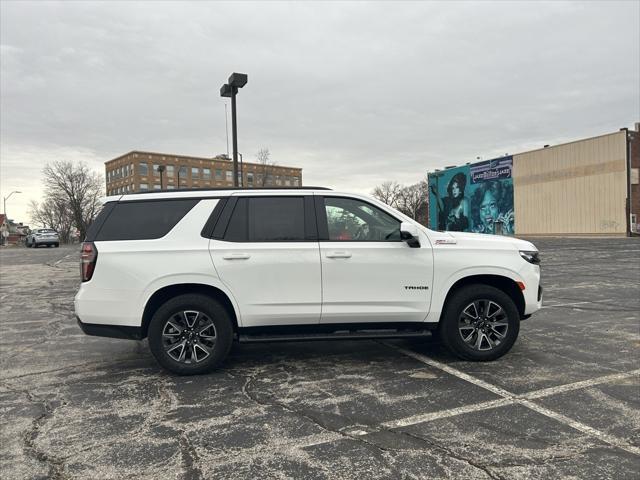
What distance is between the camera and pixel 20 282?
14180 millimetres

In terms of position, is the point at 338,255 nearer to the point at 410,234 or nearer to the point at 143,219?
the point at 410,234

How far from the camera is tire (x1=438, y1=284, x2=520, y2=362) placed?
5.20 metres

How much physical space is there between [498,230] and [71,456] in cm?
5191

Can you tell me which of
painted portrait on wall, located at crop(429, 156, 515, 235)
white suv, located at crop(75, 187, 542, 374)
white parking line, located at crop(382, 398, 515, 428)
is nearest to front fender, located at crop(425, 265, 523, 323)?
white suv, located at crop(75, 187, 542, 374)

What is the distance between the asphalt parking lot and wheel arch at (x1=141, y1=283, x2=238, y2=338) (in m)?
0.59

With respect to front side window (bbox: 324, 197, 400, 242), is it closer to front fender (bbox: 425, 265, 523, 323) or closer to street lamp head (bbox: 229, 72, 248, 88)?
front fender (bbox: 425, 265, 523, 323)

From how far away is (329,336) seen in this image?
505 cm

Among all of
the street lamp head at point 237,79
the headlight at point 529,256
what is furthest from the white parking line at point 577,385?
the street lamp head at point 237,79

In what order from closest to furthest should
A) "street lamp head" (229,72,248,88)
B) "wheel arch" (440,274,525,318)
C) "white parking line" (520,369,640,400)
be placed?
"white parking line" (520,369,640,400), "wheel arch" (440,274,525,318), "street lamp head" (229,72,248,88)

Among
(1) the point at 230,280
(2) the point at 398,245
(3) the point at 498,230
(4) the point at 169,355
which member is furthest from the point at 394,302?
(3) the point at 498,230

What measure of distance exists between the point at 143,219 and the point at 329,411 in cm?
A: 269

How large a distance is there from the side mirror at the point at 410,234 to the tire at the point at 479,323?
74 cm

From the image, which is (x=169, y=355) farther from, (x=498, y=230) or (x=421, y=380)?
(x=498, y=230)

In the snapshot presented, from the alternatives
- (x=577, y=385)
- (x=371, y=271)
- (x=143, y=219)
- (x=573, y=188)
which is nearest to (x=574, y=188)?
(x=573, y=188)
